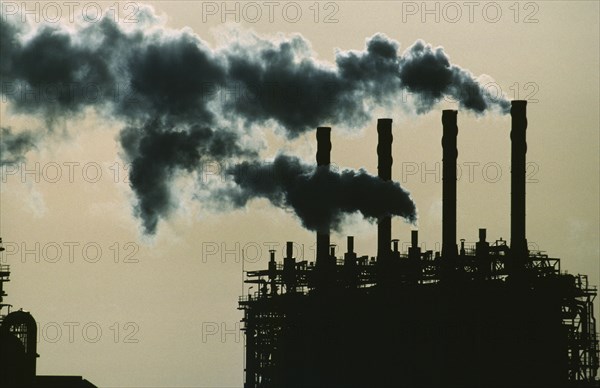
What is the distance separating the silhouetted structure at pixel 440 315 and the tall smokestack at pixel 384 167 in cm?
4

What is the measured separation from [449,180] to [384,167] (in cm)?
267

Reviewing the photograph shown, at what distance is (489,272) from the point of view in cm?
6644

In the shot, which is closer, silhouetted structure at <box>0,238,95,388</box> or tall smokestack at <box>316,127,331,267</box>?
silhouetted structure at <box>0,238,95,388</box>

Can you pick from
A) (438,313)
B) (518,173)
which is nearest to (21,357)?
(438,313)

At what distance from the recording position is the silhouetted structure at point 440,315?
213 feet

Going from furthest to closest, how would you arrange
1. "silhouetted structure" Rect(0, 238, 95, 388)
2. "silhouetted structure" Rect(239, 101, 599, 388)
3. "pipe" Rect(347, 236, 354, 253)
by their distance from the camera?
"pipe" Rect(347, 236, 354, 253), "silhouetted structure" Rect(239, 101, 599, 388), "silhouetted structure" Rect(0, 238, 95, 388)

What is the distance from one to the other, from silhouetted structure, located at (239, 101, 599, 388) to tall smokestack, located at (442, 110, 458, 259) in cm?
4

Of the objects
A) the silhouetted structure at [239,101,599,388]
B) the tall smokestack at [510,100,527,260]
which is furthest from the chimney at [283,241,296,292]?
the tall smokestack at [510,100,527,260]

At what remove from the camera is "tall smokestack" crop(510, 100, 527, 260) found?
67.9 m

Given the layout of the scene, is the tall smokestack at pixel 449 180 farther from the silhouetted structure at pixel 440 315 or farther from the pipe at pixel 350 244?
the pipe at pixel 350 244

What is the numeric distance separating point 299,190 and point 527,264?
9454 millimetres

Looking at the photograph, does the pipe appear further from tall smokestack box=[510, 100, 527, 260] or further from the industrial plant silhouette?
tall smokestack box=[510, 100, 527, 260]

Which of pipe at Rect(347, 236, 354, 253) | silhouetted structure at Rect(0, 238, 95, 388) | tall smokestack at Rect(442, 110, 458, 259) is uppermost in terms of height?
tall smokestack at Rect(442, 110, 458, 259)

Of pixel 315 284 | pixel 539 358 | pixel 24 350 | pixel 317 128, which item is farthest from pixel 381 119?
pixel 24 350
